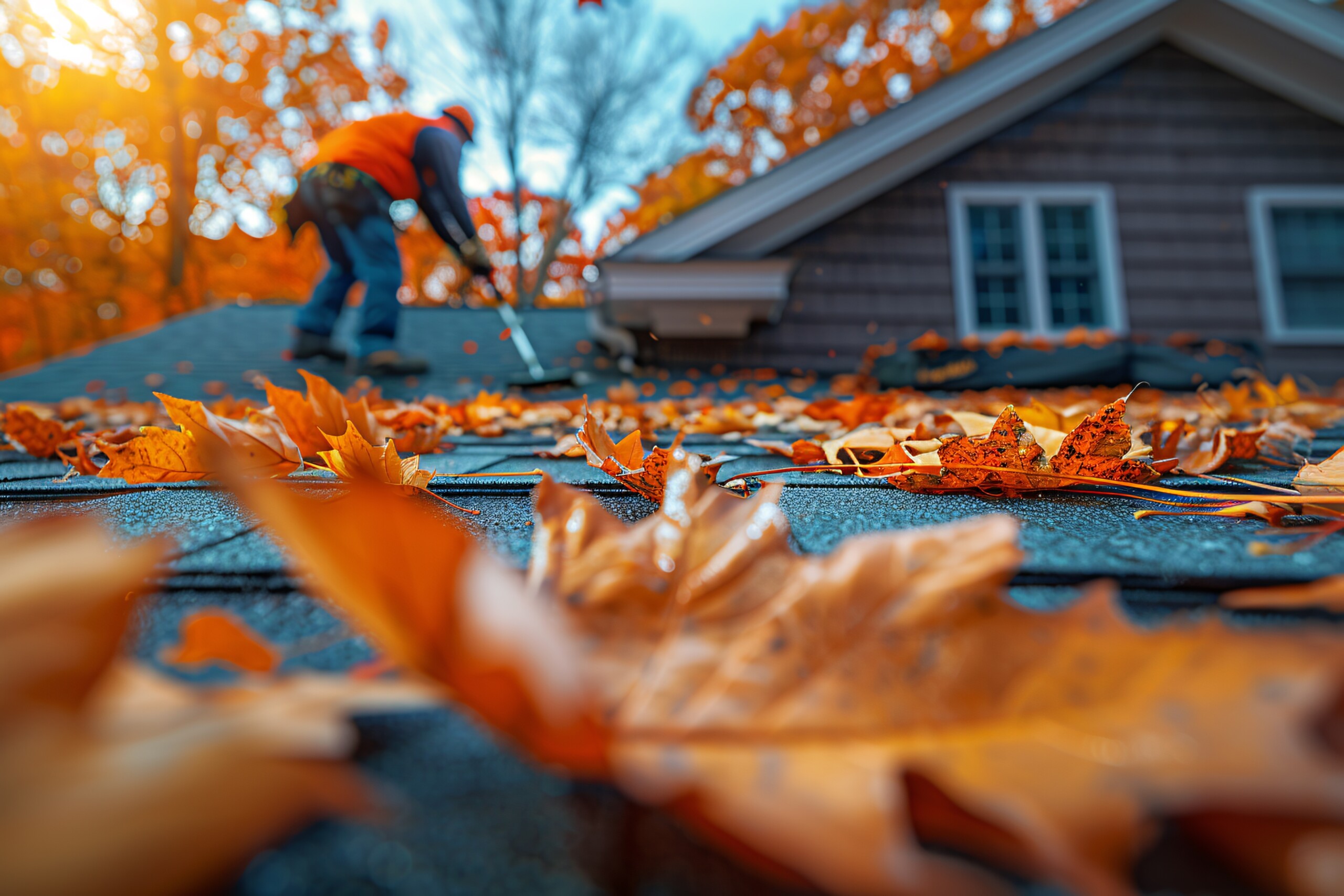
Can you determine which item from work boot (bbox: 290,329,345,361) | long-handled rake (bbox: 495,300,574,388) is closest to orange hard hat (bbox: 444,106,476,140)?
long-handled rake (bbox: 495,300,574,388)

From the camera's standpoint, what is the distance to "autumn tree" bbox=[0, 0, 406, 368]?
1231 cm

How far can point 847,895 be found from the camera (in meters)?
0.23

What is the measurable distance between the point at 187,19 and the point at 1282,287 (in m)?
18.0

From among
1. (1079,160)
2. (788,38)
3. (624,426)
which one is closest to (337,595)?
(624,426)

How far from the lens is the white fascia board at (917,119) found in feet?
16.5

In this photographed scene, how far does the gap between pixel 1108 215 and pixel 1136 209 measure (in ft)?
0.96

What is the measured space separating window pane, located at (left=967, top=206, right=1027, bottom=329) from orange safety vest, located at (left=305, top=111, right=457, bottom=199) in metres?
4.77

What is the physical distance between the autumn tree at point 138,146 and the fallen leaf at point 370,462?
15.7m

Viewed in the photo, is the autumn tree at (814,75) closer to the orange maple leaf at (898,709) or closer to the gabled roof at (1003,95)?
the gabled roof at (1003,95)

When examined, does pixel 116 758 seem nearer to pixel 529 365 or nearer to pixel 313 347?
pixel 529 365

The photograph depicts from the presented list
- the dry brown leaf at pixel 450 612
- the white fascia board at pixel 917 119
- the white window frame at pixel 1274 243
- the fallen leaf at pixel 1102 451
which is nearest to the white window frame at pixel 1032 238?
the white fascia board at pixel 917 119

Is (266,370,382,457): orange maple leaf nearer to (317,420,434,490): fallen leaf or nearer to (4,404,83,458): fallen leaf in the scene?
(317,420,434,490): fallen leaf

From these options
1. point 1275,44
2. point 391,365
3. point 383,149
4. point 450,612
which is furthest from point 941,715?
point 1275,44

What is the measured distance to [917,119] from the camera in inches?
207
